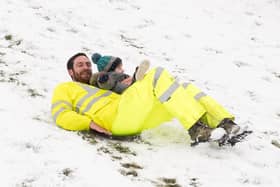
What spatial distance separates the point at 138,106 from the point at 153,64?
3861 mm

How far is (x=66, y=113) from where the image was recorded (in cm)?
607

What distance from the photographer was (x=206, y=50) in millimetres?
10703

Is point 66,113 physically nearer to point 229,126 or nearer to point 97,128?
point 97,128

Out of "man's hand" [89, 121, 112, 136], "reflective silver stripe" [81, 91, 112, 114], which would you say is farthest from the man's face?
"man's hand" [89, 121, 112, 136]

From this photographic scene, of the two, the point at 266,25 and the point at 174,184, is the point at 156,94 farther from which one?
the point at 266,25

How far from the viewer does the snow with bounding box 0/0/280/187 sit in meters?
5.09

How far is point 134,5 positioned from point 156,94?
734 centimetres

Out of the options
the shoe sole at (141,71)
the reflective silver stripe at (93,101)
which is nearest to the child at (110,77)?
the reflective silver stripe at (93,101)

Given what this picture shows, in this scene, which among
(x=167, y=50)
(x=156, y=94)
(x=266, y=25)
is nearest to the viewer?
(x=156, y=94)

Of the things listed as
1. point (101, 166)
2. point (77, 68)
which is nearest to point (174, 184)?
point (101, 166)

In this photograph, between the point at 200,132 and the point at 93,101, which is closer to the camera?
the point at 200,132

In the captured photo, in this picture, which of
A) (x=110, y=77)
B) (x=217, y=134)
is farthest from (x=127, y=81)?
(x=217, y=134)

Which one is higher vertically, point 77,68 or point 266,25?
point 266,25

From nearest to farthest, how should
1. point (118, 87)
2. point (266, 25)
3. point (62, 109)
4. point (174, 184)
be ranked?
point (174, 184) < point (62, 109) < point (118, 87) < point (266, 25)
